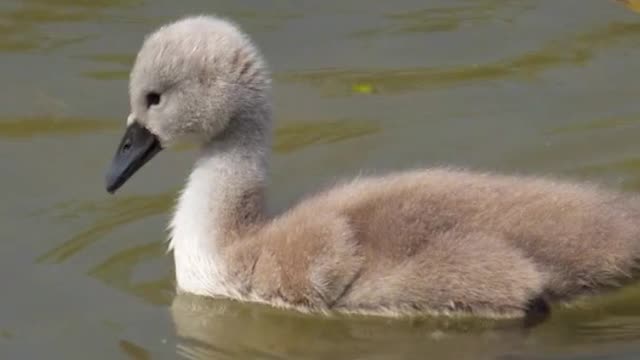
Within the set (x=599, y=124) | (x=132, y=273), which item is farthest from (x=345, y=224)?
(x=599, y=124)

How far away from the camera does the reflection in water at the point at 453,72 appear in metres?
7.92

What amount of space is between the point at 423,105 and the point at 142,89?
1.69 m

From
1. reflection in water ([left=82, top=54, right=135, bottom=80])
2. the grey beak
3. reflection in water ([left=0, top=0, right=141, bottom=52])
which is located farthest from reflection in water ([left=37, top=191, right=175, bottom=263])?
reflection in water ([left=0, top=0, right=141, bottom=52])

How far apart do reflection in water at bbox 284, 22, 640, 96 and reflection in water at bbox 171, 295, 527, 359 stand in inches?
74.8

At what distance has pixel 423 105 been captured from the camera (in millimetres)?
7715

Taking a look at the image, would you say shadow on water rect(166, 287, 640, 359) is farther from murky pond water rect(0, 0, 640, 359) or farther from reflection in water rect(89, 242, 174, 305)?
reflection in water rect(89, 242, 174, 305)

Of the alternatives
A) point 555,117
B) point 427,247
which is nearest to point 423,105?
point 555,117

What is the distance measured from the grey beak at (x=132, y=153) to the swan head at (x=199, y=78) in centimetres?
10

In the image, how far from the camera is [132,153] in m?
6.49

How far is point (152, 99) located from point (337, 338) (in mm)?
1017

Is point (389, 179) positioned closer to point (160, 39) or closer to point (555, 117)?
point (160, 39)

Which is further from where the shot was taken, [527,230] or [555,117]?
[555,117]

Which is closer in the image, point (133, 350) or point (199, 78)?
point (133, 350)

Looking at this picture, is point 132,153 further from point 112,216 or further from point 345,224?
point 345,224
